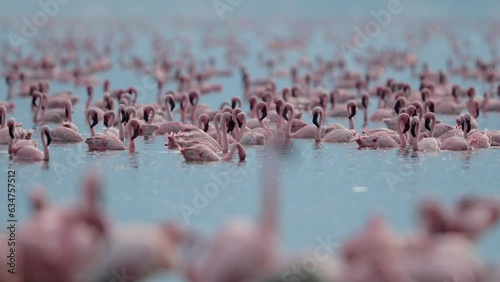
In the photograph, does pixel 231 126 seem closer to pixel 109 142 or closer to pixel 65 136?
pixel 109 142

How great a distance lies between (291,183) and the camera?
13.8 m

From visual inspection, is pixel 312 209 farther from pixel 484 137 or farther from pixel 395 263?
pixel 484 137

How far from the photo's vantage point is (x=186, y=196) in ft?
42.2

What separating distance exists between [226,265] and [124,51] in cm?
4550

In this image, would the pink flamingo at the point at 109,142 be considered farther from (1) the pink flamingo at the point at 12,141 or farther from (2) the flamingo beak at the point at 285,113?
(2) the flamingo beak at the point at 285,113

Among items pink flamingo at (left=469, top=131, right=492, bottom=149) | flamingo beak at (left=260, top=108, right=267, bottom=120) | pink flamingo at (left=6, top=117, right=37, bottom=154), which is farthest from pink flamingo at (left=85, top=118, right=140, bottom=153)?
pink flamingo at (left=469, top=131, right=492, bottom=149)

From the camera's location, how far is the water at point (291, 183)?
1150cm

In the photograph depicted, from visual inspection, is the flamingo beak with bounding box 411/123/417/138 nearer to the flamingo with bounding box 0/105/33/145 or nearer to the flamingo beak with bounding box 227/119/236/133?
the flamingo beak with bounding box 227/119/236/133

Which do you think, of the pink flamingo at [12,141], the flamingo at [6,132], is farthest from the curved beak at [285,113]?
the pink flamingo at [12,141]

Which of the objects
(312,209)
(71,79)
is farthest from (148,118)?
(71,79)

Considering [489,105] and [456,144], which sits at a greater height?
[489,105]

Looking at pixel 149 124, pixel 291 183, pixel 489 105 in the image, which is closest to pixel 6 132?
pixel 149 124

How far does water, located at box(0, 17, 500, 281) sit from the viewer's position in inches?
453

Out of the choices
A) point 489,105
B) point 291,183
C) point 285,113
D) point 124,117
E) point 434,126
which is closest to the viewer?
point 291,183
